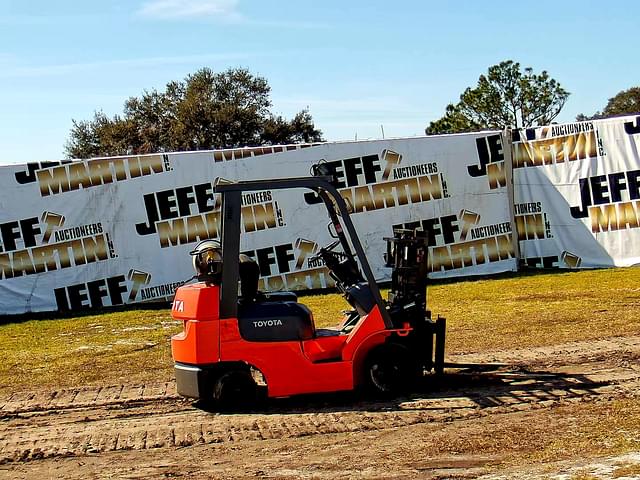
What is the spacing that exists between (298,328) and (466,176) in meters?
12.8

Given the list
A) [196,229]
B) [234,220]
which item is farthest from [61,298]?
[234,220]

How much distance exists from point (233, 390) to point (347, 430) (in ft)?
4.93

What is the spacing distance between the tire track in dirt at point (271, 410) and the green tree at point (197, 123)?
43567mm

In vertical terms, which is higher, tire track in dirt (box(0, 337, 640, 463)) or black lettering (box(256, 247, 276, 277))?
black lettering (box(256, 247, 276, 277))

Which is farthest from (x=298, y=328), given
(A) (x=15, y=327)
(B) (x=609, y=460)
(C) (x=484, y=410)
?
(A) (x=15, y=327)

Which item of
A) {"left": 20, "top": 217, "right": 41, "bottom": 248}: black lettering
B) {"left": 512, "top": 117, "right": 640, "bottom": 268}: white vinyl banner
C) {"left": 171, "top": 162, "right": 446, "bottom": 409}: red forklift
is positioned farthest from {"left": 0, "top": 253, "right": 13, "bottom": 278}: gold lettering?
{"left": 512, "top": 117, "right": 640, "bottom": 268}: white vinyl banner

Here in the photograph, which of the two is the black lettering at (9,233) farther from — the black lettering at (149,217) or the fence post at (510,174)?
the fence post at (510,174)

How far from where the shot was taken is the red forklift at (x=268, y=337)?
352 inches

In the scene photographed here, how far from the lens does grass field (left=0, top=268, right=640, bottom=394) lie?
12227 millimetres

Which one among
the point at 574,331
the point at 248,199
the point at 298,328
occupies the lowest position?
the point at 574,331

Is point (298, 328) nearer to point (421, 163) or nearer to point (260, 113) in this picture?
point (421, 163)

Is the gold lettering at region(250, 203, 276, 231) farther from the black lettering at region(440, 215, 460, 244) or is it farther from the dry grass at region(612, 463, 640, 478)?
the dry grass at region(612, 463, 640, 478)

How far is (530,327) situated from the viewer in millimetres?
13484

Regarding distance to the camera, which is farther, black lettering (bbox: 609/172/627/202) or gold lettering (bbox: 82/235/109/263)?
black lettering (bbox: 609/172/627/202)
